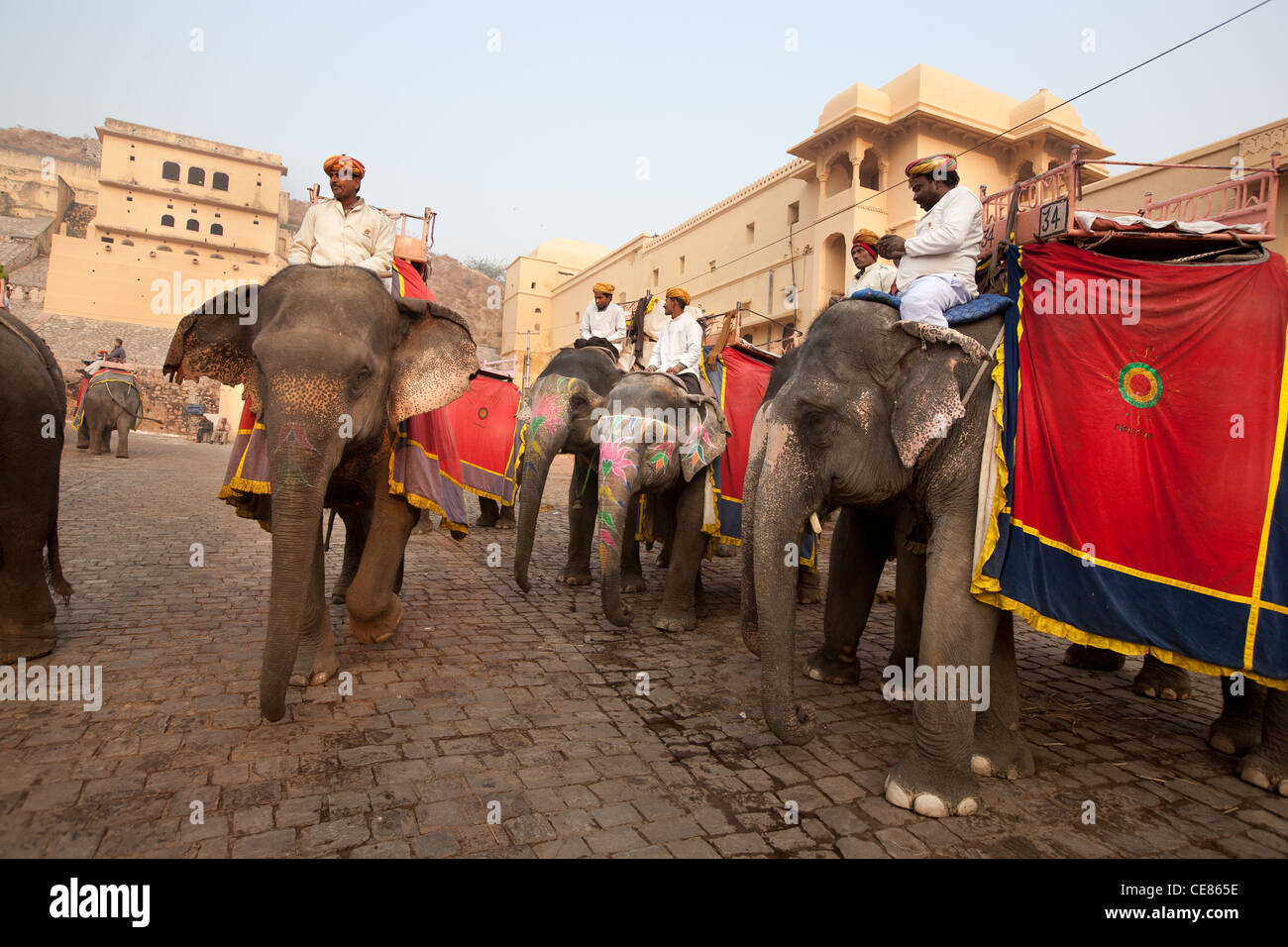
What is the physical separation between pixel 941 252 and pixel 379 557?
4.25 metres

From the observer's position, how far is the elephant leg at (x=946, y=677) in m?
3.84

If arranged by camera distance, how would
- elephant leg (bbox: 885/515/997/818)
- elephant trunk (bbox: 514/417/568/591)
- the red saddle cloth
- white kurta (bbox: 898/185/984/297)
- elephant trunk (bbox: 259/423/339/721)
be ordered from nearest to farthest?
elephant leg (bbox: 885/515/997/818)
elephant trunk (bbox: 259/423/339/721)
white kurta (bbox: 898/185/984/297)
the red saddle cloth
elephant trunk (bbox: 514/417/568/591)

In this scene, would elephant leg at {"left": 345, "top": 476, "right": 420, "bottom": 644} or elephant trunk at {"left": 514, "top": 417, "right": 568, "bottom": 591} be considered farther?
elephant trunk at {"left": 514, "top": 417, "right": 568, "bottom": 591}

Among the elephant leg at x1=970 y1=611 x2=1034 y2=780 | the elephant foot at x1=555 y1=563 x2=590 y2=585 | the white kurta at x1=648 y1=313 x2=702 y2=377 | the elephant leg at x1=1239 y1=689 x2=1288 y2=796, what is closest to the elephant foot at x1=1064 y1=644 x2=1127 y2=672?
the elephant leg at x1=1239 y1=689 x2=1288 y2=796

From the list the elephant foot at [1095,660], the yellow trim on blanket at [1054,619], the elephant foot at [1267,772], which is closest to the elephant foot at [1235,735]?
the elephant foot at [1267,772]

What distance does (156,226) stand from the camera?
60.5 m

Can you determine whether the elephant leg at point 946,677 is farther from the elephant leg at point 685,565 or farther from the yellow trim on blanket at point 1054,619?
the elephant leg at point 685,565

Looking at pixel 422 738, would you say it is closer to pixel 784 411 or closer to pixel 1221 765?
pixel 784 411

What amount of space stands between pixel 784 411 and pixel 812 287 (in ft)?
88.1

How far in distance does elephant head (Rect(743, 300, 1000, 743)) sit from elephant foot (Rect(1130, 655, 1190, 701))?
10.6ft

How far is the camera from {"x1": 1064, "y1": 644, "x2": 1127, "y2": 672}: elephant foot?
653cm

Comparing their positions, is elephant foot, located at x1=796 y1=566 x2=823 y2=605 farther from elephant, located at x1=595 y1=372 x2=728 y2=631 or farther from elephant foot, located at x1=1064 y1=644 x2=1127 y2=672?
elephant foot, located at x1=1064 y1=644 x2=1127 y2=672

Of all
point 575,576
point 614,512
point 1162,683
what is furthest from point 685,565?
point 1162,683

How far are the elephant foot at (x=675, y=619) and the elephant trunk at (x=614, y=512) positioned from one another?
297 millimetres
